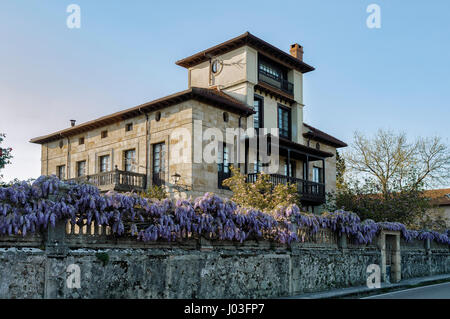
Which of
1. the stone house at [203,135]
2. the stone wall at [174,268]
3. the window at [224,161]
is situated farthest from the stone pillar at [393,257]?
the window at [224,161]

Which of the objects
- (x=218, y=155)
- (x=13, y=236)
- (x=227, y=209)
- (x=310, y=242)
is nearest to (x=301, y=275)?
(x=310, y=242)

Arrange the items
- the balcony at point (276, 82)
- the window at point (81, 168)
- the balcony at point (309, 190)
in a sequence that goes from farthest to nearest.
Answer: the window at point (81, 168) < the balcony at point (276, 82) < the balcony at point (309, 190)

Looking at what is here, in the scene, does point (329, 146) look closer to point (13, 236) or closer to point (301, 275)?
point (301, 275)

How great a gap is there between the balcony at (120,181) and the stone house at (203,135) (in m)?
0.05

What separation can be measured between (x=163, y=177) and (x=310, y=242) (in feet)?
34.6

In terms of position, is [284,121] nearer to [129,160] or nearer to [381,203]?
[381,203]

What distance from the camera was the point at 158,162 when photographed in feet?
82.9

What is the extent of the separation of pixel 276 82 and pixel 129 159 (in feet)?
31.3

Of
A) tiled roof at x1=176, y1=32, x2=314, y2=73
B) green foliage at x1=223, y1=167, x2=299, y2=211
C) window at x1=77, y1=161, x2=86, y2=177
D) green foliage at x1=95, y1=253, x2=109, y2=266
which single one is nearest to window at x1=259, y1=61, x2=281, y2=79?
tiled roof at x1=176, y1=32, x2=314, y2=73

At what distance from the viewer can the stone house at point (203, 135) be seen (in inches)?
949

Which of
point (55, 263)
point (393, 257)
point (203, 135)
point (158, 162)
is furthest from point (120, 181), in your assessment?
point (55, 263)

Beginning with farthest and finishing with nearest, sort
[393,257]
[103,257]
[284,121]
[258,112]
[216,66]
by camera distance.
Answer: [284,121], [216,66], [258,112], [393,257], [103,257]

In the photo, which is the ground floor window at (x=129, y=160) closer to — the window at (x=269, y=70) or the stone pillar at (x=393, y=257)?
the window at (x=269, y=70)

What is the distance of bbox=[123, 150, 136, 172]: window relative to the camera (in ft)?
87.1
